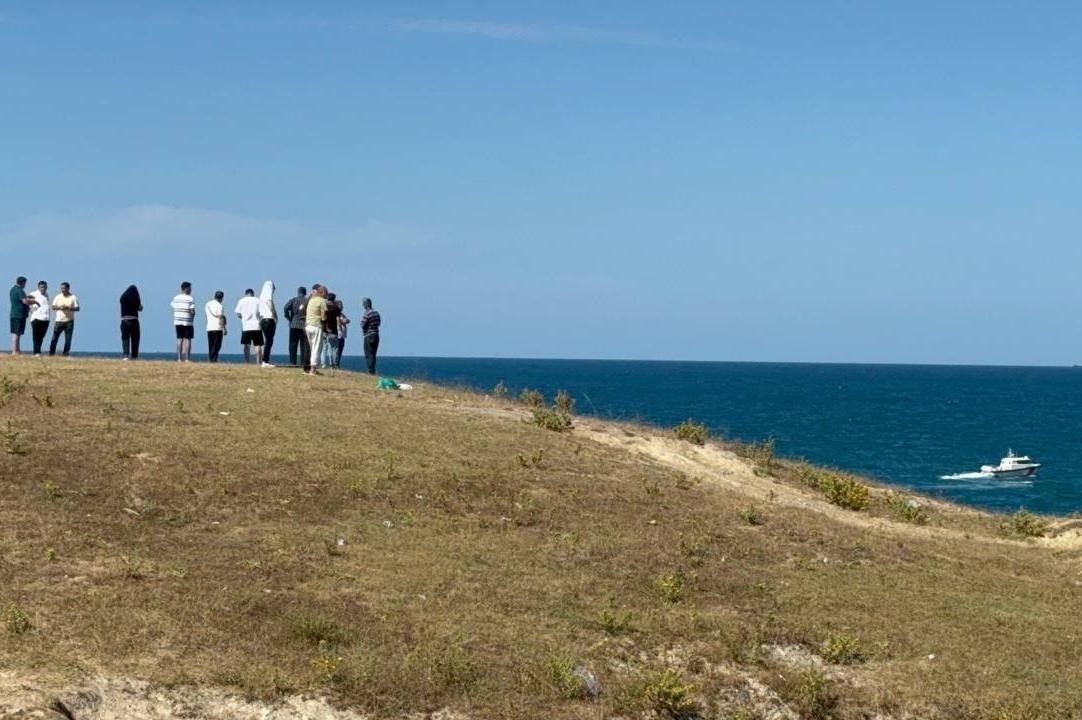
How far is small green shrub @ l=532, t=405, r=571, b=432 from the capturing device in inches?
1112

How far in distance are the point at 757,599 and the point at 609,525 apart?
11.3 ft

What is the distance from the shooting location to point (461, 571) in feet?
61.3

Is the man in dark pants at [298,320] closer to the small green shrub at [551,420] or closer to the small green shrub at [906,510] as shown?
the small green shrub at [551,420]

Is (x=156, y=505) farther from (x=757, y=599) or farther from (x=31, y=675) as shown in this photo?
(x=757, y=599)

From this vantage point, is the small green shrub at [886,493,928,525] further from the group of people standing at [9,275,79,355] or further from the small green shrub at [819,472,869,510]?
the group of people standing at [9,275,79,355]

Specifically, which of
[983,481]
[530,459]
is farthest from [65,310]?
[983,481]

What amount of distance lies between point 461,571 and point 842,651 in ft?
17.3

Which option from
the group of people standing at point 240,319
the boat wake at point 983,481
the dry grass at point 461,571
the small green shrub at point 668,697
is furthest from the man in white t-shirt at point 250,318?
the boat wake at point 983,481

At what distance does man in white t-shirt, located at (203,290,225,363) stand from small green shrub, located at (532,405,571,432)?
9.82 m

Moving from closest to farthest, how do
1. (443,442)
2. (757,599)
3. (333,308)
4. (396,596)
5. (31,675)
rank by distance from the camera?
(31,675) < (396,596) < (757,599) < (443,442) < (333,308)

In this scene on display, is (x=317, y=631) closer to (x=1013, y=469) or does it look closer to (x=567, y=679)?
(x=567, y=679)

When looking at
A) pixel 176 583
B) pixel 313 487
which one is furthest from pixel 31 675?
pixel 313 487

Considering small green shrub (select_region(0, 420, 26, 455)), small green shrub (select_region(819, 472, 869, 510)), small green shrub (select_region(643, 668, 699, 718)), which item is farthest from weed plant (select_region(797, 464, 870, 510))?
small green shrub (select_region(0, 420, 26, 455))

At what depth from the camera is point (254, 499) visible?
20641 millimetres
